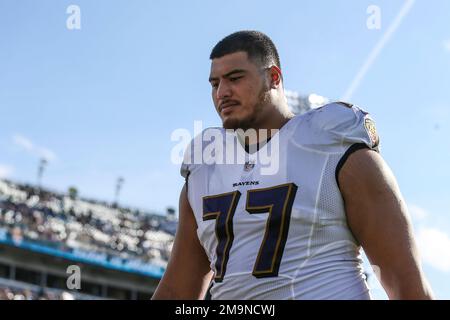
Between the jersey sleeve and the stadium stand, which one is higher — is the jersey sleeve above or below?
above

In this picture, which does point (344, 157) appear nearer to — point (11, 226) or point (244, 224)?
point (244, 224)

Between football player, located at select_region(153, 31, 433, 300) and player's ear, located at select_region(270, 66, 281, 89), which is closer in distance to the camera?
football player, located at select_region(153, 31, 433, 300)

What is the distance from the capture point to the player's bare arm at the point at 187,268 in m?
3.29

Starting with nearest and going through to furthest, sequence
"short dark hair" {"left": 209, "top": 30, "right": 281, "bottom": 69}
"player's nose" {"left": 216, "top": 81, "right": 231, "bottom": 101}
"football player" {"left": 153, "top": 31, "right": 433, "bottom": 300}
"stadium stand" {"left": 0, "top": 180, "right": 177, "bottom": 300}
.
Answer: "football player" {"left": 153, "top": 31, "right": 433, "bottom": 300}
"player's nose" {"left": 216, "top": 81, "right": 231, "bottom": 101}
"short dark hair" {"left": 209, "top": 30, "right": 281, "bottom": 69}
"stadium stand" {"left": 0, "top": 180, "right": 177, "bottom": 300}

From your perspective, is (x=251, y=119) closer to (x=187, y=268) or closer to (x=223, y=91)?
(x=223, y=91)

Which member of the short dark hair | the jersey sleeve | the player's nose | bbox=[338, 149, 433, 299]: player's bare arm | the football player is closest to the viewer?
bbox=[338, 149, 433, 299]: player's bare arm

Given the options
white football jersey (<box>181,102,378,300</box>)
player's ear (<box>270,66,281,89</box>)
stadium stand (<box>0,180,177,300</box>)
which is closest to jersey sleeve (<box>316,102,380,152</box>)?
white football jersey (<box>181,102,378,300</box>)

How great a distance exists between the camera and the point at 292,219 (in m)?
2.82

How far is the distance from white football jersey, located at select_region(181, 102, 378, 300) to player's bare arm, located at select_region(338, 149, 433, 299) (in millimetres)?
49

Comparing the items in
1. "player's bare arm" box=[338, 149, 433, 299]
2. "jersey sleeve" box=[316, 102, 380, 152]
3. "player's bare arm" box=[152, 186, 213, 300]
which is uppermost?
"jersey sleeve" box=[316, 102, 380, 152]

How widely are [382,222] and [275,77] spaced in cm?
93

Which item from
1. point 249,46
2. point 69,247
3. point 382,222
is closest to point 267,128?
point 249,46

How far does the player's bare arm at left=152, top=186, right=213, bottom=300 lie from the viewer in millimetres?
3293

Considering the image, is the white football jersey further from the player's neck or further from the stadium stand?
the stadium stand
